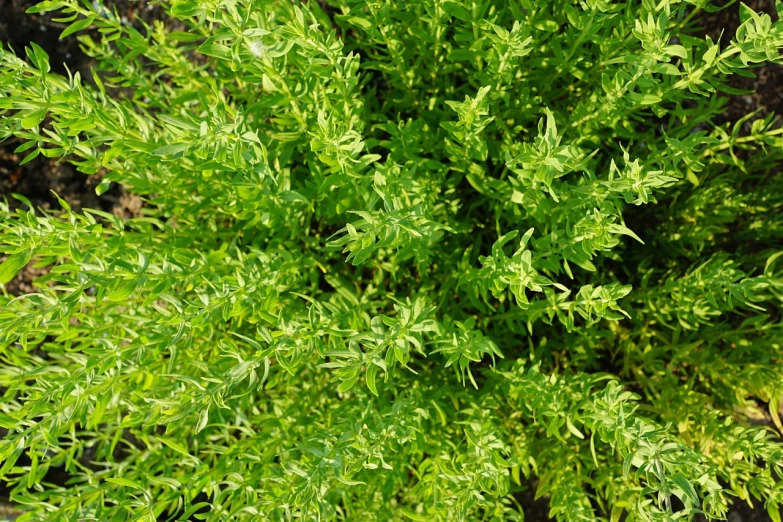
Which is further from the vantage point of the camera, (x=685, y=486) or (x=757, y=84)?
(x=757, y=84)

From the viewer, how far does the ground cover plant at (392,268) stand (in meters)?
1.38

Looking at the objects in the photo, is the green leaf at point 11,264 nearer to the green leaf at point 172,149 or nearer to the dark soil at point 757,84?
the green leaf at point 172,149

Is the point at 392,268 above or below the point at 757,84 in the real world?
below

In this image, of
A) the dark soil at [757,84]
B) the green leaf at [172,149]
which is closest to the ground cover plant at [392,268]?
the green leaf at [172,149]

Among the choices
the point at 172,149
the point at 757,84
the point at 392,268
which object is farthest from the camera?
the point at 757,84

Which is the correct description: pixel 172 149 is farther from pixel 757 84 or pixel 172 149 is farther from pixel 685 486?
pixel 757 84

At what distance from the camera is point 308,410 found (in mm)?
2238

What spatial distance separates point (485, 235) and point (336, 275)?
0.68 metres

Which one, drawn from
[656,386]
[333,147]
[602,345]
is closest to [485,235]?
[602,345]

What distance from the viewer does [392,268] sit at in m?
2.10

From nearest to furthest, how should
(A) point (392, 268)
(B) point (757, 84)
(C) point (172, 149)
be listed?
1. (C) point (172, 149)
2. (A) point (392, 268)
3. (B) point (757, 84)

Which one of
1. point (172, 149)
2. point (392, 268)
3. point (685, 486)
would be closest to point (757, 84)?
point (392, 268)

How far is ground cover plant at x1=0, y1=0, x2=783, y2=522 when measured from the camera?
138 cm

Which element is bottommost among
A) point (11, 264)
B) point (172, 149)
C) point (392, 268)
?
point (392, 268)
